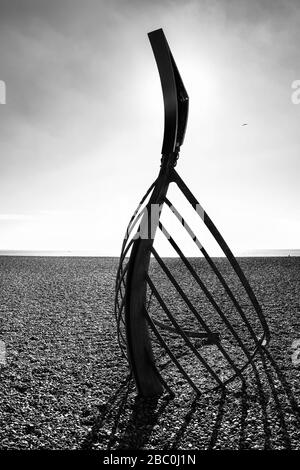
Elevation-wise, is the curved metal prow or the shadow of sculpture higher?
the curved metal prow

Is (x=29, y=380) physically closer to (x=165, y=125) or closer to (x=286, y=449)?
(x=286, y=449)

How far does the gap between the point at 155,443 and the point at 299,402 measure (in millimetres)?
1875

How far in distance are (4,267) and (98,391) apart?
14.0 meters

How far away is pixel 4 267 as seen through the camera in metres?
16.8

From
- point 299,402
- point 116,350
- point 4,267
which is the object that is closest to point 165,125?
point 299,402

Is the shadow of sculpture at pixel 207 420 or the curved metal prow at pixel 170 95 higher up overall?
Result: the curved metal prow at pixel 170 95

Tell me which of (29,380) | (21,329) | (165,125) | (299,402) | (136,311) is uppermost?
(165,125)

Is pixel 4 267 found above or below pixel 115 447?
below

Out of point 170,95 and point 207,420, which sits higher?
point 170,95

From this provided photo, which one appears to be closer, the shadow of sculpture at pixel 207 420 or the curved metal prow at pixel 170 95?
the shadow of sculpture at pixel 207 420

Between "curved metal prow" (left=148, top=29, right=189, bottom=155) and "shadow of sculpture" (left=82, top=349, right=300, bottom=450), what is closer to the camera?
"shadow of sculpture" (left=82, top=349, right=300, bottom=450)

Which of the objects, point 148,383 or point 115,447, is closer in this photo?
point 115,447
